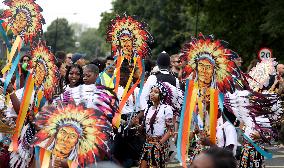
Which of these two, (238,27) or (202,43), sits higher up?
(238,27)

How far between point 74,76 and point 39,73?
52cm

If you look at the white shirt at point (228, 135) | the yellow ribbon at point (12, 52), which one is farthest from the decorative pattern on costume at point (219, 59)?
the yellow ribbon at point (12, 52)

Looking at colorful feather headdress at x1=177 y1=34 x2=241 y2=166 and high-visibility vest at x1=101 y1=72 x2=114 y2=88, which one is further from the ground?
high-visibility vest at x1=101 y1=72 x2=114 y2=88

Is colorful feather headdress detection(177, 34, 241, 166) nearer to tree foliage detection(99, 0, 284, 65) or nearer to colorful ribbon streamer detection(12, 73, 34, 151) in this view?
colorful ribbon streamer detection(12, 73, 34, 151)

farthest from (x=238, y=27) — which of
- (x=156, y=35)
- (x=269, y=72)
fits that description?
(x=269, y=72)

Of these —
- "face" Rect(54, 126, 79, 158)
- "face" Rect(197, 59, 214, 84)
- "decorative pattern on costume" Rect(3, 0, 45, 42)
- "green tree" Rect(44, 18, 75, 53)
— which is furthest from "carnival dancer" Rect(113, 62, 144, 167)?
"green tree" Rect(44, 18, 75, 53)

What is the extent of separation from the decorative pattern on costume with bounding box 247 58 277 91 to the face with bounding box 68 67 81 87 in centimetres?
234

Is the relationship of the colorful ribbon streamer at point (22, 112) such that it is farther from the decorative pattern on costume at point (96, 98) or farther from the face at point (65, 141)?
the face at point (65, 141)

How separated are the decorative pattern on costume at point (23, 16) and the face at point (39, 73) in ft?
3.86

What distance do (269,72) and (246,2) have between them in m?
21.0

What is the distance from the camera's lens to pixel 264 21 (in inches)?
1104

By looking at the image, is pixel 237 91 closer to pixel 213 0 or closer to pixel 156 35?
pixel 213 0

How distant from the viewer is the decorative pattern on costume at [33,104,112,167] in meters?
5.46

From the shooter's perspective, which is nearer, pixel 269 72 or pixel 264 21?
pixel 269 72
